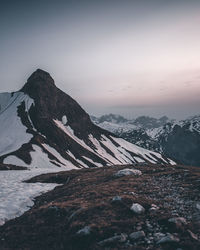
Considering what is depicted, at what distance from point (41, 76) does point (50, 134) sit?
5738 centimetres

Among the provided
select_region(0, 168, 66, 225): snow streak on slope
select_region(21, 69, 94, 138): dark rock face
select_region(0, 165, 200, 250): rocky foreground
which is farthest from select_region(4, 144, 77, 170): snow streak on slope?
select_region(0, 165, 200, 250): rocky foreground

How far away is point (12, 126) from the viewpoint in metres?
120

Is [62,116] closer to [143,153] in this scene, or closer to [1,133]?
[1,133]

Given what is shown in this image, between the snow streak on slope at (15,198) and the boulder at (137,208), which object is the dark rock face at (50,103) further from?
the boulder at (137,208)

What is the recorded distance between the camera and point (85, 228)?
16281 mm

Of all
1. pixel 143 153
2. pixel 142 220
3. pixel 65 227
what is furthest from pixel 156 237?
pixel 143 153

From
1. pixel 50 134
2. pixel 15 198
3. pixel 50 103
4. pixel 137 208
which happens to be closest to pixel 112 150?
pixel 50 134

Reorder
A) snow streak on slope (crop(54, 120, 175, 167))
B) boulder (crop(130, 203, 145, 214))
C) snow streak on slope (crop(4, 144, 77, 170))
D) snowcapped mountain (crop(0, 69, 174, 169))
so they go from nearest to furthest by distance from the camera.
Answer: boulder (crop(130, 203, 145, 214)) < snow streak on slope (crop(4, 144, 77, 170)) < snowcapped mountain (crop(0, 69, 174, 169)) < snow streak on slope (crop(54, 120, 175, 167))

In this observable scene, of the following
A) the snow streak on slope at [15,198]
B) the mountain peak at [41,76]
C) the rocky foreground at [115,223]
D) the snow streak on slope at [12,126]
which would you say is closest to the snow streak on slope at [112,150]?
the snow streak on slope at [12,126]

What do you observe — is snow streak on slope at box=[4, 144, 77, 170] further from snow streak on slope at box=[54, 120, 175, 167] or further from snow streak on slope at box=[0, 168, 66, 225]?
snow streak on slope at box=[0, 168, 66, 225]

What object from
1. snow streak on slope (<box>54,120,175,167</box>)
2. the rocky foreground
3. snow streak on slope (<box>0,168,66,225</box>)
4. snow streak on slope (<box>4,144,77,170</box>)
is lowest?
snow streak on slope (<box>54,120,175,167</box>)

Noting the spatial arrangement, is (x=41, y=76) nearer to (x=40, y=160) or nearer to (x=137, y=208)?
(x=40, y=160)

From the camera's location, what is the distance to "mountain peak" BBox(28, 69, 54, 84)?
6383 inches

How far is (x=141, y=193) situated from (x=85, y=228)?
9.10 metres
